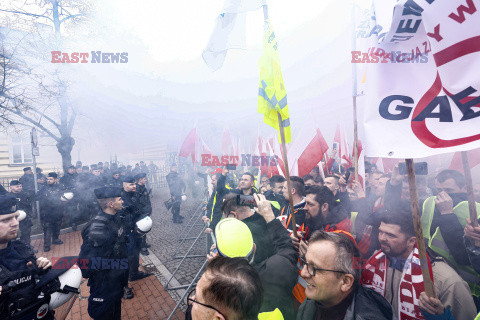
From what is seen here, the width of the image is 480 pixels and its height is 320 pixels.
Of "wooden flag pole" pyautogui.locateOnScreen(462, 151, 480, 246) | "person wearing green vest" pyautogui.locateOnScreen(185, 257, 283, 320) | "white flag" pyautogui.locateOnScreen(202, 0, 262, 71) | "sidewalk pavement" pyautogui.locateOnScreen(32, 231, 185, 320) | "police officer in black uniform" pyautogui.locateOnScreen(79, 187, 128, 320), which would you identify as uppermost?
"white flag" pyautogui.locateOnScreen(202, 0, 262, 71)

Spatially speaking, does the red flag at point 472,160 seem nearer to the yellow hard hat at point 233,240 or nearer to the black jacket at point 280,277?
the black jacket at point 280,277

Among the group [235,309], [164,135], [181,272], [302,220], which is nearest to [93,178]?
[181,272]

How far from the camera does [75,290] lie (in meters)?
2.22

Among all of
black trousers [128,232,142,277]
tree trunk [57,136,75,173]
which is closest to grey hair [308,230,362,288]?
black trousers [128,232,142,277]

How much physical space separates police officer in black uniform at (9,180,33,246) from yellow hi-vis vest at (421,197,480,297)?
7.78 metres

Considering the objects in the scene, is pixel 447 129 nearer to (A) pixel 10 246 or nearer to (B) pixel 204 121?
(A) pixel 10 246

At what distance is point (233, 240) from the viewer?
1.78 m

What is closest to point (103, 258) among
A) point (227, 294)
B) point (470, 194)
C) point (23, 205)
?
point (227, 294)

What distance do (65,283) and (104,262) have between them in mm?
691

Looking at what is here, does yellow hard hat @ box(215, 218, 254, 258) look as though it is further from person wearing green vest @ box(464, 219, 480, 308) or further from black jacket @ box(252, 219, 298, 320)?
person wearing green vest @ box(464, 219, 480, 308)

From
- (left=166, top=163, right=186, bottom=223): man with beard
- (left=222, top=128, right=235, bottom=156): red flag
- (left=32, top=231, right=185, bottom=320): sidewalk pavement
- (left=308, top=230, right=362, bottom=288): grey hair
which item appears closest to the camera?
(left=308, top=230, right=362, bottom=288): grey hair

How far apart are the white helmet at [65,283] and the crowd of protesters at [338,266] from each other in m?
1.38

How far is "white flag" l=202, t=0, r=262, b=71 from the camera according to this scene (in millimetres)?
2949

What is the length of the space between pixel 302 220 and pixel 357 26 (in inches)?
150
